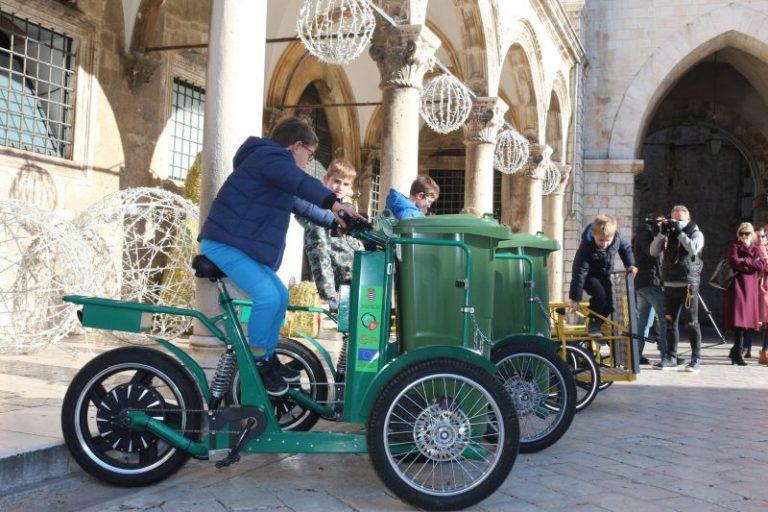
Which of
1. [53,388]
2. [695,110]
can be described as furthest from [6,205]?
[695,110]

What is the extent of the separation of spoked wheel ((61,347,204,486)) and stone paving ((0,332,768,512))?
11 centimetres

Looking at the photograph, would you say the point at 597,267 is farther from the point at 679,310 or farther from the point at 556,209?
the point at 556,209

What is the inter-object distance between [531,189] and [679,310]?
6.80m

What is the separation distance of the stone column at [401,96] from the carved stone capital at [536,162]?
668 centimetres

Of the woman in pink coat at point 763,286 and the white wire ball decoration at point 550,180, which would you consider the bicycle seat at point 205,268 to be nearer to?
the woman in pink coat at point 763,286

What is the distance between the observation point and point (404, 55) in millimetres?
8750

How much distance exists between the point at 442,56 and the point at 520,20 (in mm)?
3331

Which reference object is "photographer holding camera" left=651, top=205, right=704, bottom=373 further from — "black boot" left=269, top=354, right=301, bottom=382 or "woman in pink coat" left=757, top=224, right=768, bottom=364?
"black boot" left=269, top=354, right=301, bottom=382

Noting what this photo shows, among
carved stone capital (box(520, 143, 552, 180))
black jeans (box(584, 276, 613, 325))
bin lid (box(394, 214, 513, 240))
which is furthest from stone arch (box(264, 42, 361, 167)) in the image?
bin lid (box(394, 214, 513, 240))

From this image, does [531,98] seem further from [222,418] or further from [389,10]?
[222,418]

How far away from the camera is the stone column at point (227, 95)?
209 inches

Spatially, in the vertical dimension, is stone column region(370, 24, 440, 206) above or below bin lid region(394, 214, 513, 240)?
above

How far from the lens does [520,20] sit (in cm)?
1332

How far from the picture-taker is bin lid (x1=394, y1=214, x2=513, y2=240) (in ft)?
12.1
